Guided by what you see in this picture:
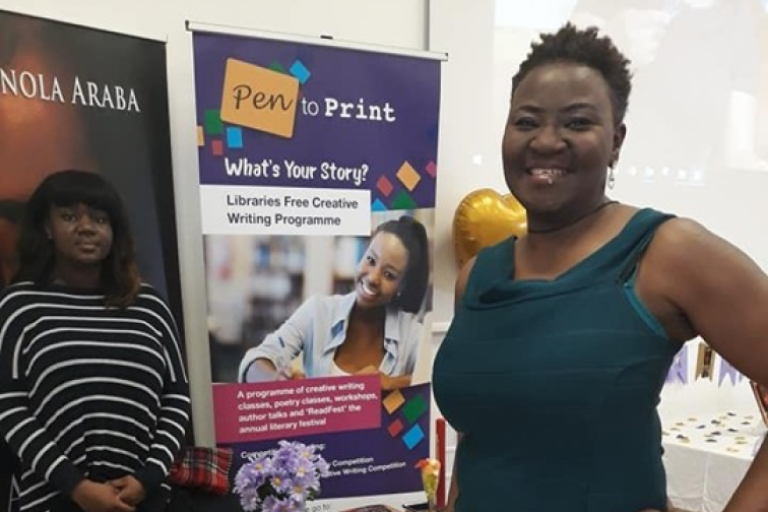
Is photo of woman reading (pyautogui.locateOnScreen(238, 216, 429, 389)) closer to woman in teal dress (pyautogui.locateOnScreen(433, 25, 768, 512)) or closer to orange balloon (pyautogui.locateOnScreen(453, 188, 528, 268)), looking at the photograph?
orange balloon (pyautogui.locateOnScreen(453, 188, 528, 268))

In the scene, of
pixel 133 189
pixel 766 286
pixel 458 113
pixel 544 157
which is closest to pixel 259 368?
pixel 133 189

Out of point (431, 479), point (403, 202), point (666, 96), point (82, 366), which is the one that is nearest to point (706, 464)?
point (431, 479)

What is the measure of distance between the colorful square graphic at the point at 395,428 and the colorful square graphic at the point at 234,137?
1.06 metres

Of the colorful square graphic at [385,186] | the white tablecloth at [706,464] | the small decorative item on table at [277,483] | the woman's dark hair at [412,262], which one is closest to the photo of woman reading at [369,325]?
the woman's dark hair at [412,262]

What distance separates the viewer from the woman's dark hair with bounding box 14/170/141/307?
1869 millimetres

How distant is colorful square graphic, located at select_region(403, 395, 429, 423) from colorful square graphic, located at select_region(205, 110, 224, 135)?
1.12m

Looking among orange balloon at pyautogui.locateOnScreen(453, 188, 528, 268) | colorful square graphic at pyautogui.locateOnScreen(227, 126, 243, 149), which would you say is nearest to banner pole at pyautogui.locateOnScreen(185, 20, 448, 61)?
colorful square graphic at pyautogui.locateOnScreen(227, 126, 243, 149)

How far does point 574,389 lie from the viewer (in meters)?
0.94

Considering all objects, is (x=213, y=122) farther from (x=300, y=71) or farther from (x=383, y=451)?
(x=383, y=451)

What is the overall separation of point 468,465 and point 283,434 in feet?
4.53

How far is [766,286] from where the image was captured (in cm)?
90

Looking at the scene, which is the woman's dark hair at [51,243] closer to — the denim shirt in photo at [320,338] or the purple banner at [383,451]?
the denim shirt in photo at [320,338]

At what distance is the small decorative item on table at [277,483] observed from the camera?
187 centimetres

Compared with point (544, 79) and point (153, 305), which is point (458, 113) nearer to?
point (153, 305)
